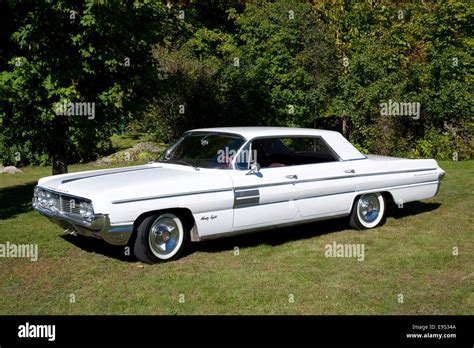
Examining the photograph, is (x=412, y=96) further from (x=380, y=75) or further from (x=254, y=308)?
(x=254, y=308)

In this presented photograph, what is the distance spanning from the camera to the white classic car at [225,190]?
648cm

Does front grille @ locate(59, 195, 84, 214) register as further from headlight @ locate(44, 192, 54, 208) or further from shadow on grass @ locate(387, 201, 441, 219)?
shadow on grass @ locate(387, 201, 441, 219)

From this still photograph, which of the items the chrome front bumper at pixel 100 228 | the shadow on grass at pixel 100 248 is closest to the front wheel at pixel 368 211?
the shadow on grass at pixel 100 248

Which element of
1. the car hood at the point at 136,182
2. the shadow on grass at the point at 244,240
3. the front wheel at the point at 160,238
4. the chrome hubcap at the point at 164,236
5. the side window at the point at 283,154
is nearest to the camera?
the car hood at the point at 136,182

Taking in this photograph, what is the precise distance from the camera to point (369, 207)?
341 inches

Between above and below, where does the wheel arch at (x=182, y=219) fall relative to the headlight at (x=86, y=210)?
below

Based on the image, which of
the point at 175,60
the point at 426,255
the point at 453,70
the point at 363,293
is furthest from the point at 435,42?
the point at 363,293

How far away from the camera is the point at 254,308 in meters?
5.34

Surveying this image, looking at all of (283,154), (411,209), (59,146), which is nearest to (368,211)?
(283,154)

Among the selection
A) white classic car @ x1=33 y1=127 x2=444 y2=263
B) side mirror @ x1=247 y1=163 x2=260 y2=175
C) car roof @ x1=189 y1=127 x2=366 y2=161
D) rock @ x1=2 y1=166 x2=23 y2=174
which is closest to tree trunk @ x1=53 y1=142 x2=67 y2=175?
white classic car @ x1=33 y1=127 x2=444 y2=263

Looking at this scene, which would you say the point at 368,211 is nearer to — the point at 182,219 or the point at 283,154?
the point at 283,154

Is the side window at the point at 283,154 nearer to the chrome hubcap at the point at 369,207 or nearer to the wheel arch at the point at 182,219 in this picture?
the chrome hubcap at the point at 369,207

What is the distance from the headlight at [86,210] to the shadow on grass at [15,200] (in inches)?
149

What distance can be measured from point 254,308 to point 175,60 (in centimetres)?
1353
